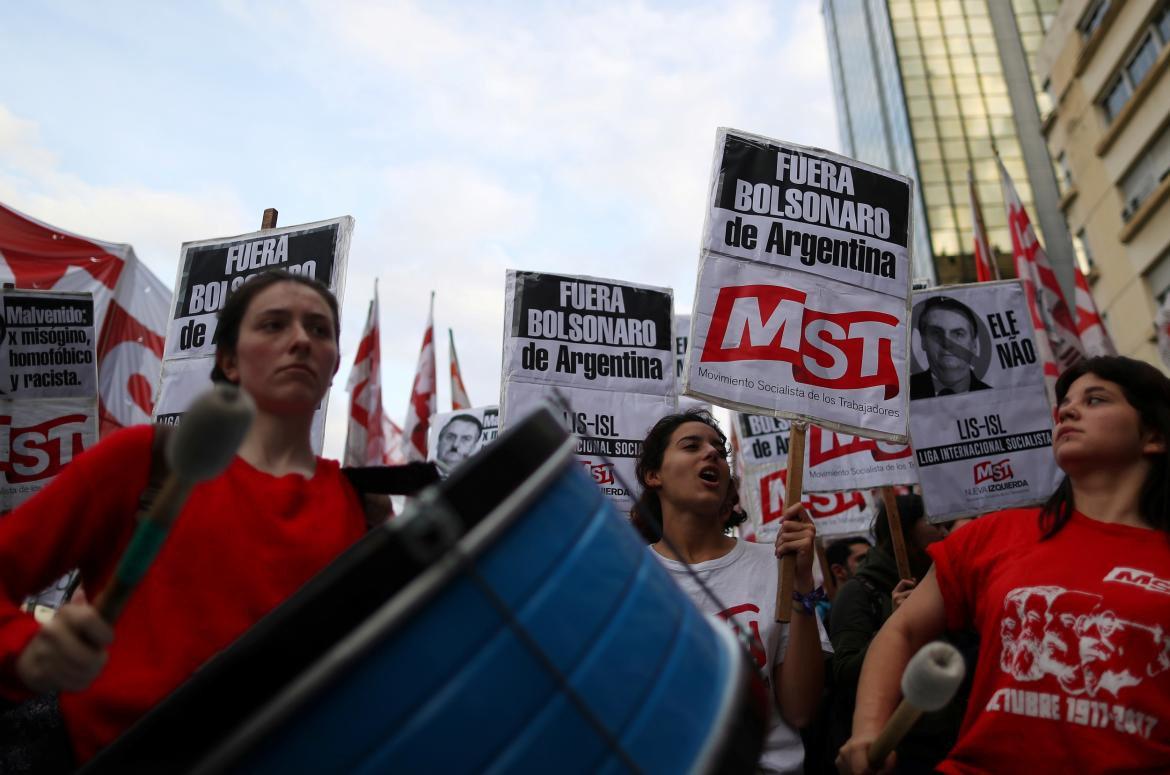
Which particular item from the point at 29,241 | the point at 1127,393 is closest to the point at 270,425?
the point at 1127,393

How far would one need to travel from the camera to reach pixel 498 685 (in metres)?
0.97

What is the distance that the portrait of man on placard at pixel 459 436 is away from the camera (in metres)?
10.2

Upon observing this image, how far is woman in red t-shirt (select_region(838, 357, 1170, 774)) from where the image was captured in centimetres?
197

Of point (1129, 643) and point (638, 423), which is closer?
point (1129, 643)

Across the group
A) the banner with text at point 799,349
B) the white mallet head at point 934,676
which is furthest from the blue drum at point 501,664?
the banner with text at point 799,349

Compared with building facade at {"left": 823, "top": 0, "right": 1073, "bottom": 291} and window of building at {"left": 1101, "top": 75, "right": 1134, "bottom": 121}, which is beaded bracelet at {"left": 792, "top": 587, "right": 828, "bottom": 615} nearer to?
window of building at {"left": 1101, "top": 75, "right": 1134, "bottom": 121}

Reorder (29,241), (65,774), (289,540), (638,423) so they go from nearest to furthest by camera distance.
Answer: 1. (65,774)
2. (289,540)
3. (638,423)
4. (29,241)

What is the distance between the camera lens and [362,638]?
0.92m

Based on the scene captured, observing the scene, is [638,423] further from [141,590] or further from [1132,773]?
[141,590]

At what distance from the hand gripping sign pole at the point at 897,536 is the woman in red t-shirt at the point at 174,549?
307cm

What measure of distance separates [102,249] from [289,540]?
27.4ft

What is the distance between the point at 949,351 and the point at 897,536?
2172 mm

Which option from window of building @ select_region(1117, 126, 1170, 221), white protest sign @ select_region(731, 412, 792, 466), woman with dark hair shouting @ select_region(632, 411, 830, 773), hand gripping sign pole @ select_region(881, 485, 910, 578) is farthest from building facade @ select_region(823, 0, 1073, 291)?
woman with dark hair shouting @ select_region(632, 411, 830, 773)

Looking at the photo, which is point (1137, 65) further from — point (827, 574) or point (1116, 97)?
point (827, 574)
